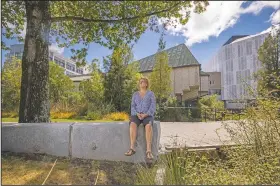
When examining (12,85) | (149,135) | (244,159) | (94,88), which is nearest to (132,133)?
(149,135)

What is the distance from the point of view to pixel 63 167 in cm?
197

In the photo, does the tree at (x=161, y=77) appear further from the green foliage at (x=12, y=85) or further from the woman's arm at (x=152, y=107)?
the green foliage at (x=12, y=85)

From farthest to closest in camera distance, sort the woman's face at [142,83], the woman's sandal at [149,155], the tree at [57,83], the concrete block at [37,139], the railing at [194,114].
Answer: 1. the tree at [57,83]
2. the railing at [194,114]
3. the woman's face at [142,83]
4. the concrete block at [37,139]
5. the woman's sandal at [149,155]

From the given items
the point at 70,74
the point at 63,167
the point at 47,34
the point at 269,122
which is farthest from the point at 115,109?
the point at 269,122

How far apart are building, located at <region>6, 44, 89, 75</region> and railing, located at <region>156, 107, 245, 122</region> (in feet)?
3.07

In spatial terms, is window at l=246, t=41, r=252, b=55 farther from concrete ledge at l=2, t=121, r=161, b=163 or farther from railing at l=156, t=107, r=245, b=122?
concrete ledge at l=2, t=121, r=161, b=163

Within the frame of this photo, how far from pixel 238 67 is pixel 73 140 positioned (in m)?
1.68

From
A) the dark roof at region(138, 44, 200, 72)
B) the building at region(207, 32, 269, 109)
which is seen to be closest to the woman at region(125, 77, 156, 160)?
the dark roof at region(138, 44, 200, 72)

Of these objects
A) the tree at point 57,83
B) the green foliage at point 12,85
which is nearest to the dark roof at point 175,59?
the tree at point 57,83

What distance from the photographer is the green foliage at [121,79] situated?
244cm

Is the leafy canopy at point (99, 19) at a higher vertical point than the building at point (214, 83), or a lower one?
higher

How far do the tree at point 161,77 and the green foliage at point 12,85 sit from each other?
1.33m

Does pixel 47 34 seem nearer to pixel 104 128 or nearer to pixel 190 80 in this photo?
pixel 104 128

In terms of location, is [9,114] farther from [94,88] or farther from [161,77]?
[161,77]
